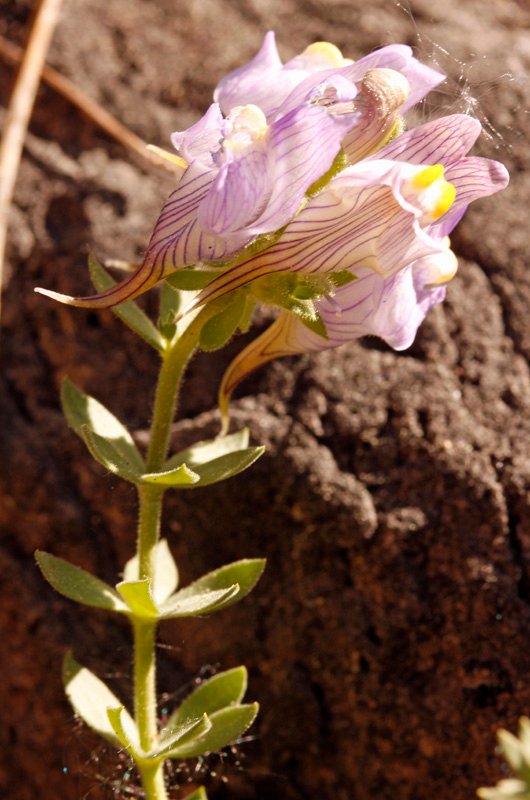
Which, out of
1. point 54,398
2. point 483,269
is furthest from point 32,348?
point 483,269

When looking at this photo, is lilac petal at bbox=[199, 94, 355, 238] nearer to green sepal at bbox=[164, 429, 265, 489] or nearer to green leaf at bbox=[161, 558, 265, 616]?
green sepal at bbox=[164, 429, 265, 489]

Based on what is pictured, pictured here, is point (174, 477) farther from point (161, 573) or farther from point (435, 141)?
point (435, 141)

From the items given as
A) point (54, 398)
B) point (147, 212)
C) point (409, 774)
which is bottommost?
point (409, 774)

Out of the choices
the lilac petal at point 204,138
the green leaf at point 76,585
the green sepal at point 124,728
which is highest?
the lilac petal at point 204,138

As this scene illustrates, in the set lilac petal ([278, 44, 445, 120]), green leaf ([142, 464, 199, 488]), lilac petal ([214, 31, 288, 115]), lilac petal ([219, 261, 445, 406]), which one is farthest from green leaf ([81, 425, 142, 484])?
lilac petal ([278, 44, 445, 120])

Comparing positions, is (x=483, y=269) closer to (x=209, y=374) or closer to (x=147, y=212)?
(x=209, y=374)

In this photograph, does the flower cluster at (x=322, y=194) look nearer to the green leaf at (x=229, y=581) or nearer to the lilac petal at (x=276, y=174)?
the lilac petal at (x=276, y=174)

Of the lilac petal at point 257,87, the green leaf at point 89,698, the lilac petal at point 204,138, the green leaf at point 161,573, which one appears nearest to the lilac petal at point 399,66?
the lilac petal at point 257,87

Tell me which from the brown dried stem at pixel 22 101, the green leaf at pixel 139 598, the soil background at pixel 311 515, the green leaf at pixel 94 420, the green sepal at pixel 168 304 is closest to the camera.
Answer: the green leaf at pixel 139 598
